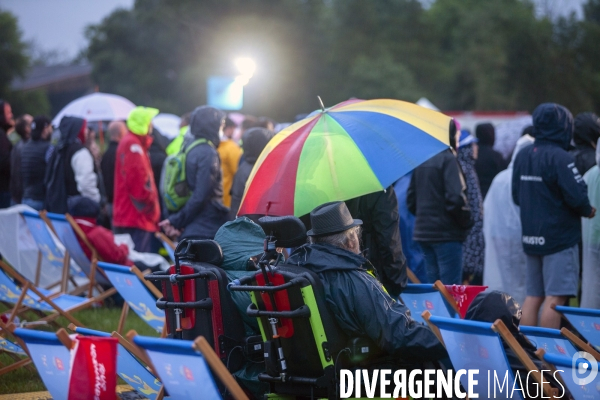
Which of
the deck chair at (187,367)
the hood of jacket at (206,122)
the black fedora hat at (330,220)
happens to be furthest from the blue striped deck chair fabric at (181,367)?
the hood of jacket at (206,122)

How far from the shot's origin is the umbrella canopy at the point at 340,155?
4.52 m

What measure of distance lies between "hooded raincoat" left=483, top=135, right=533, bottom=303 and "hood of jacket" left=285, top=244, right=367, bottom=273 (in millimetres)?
3837

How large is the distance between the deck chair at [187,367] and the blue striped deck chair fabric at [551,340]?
1.81 m

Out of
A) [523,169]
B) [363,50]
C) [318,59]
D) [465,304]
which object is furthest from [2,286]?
[363,50]

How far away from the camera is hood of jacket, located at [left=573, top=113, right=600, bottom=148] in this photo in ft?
23.5

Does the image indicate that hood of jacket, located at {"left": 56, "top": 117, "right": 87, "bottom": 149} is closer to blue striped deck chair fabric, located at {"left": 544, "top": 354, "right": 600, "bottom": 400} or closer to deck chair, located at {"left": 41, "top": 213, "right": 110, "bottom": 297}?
deck chair, located at {"left": 41, "top": 213, "right": 110, "bottom": 297}

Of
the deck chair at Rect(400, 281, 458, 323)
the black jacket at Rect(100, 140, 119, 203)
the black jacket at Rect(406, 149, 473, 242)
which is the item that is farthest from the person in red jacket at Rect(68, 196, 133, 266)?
the deck chair at Rect(400, 281, 458, 323)

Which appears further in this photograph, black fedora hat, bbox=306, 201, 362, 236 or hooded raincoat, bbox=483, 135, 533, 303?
hooded raincoat, bbox=483, 135, 533, 303

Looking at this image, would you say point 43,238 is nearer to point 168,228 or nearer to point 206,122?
point 168,228

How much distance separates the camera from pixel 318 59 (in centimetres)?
5169

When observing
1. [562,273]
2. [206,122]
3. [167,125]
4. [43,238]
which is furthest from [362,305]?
[167,125]

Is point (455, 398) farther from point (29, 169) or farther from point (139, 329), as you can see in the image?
point (29, 169)

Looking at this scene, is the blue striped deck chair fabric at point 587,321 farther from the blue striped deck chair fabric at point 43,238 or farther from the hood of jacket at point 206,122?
the blue striped deck chair fabric at point 43,238

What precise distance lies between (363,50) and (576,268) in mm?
52960
